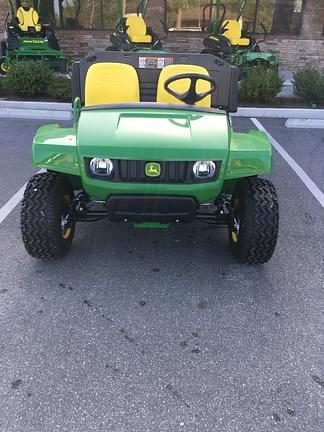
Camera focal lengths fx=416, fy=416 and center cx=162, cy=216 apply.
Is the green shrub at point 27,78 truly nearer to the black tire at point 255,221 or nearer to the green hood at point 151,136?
the green hood at point 151,136

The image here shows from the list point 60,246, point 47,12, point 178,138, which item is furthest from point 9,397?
point 47,12

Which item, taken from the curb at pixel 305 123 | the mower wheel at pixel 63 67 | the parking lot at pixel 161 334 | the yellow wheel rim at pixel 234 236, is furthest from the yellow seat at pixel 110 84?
the mower wheel at pixel 63 67

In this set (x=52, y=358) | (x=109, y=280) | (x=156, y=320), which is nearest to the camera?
(x=52, y=358)

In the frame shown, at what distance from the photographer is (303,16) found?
37.8 feet

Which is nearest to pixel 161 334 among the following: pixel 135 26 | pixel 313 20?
pixel 135 26

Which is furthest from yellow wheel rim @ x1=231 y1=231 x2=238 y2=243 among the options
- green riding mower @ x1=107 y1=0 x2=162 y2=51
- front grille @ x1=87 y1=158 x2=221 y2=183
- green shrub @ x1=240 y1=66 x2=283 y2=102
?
green riding mower @ x1=107 y1=0 x2=162 y2=51

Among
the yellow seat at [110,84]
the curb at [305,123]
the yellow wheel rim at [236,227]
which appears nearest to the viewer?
the yellow wheel rim at [236,227]

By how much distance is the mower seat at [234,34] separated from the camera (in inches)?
388

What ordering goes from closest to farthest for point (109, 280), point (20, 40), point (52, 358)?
point (52, 358) → point (109, 280) → point (20, 40)

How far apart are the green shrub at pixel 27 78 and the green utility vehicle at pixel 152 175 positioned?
4.91m

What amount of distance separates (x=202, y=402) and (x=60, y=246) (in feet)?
4.72

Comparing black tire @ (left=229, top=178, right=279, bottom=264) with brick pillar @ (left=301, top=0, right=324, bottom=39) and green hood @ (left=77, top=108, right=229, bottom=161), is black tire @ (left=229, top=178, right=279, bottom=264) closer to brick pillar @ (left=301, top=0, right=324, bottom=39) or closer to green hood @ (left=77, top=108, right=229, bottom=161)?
green hood @ (left=77, top=108, right=229, bottom=161)

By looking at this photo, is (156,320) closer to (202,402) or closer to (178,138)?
(202,402)

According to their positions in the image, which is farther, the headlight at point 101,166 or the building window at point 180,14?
the building window at point 180,14
